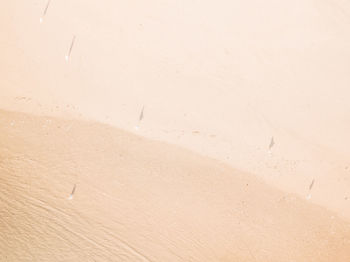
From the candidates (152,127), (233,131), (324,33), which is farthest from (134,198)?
(324,33)

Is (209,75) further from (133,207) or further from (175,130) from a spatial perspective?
(133,207)

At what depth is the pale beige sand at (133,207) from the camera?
4.73m

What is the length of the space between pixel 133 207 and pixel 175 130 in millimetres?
1390

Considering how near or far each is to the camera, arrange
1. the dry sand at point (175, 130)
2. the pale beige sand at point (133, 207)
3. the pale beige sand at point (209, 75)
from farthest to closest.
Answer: the pale beige sand at point (209, 75)
the dry sand at point (175, 130)
the pale beige sand at point (133, 207)

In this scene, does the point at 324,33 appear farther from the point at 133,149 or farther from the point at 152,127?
the point at 133,149

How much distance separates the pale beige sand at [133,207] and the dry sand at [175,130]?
0.02 m

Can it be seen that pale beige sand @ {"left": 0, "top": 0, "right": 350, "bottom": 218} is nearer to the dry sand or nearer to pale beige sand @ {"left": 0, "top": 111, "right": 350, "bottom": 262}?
the dry sand

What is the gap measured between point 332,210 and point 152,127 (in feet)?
9.25

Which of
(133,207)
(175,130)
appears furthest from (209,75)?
(133,207)

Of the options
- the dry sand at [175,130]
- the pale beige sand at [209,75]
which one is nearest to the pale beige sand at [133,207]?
the dry sand at [175,130]

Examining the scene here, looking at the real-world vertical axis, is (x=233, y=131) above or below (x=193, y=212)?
above

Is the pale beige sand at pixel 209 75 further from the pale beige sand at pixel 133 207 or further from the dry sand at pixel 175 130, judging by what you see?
the pale beige sand at pixel 133 207

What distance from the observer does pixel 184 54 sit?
6.44 m

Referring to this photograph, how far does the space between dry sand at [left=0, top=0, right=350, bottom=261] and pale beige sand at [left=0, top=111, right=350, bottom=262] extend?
0.02 m
